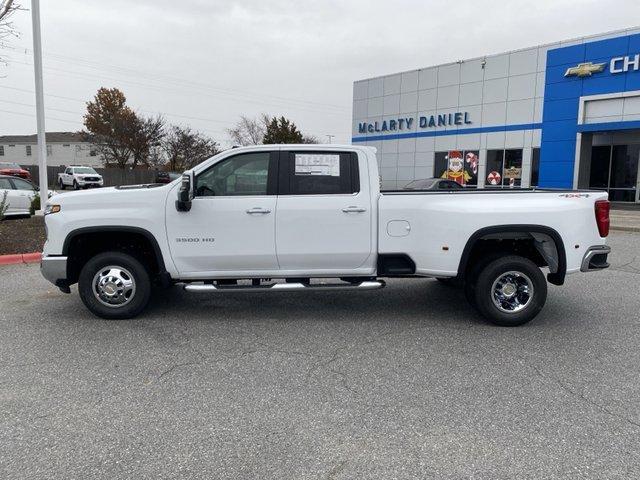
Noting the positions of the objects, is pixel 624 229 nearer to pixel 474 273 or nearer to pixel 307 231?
pixel 474 273

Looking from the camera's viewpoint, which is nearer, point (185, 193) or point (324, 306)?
point (185, 193)

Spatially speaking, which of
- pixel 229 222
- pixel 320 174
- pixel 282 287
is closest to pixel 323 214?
pixel 320 174

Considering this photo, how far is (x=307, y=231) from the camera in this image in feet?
18.6

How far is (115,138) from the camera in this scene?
48.3 meters

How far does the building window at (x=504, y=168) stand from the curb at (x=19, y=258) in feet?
74.1

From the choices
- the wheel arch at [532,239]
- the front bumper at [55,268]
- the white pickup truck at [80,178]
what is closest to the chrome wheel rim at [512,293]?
the wheel arch at [532,239]

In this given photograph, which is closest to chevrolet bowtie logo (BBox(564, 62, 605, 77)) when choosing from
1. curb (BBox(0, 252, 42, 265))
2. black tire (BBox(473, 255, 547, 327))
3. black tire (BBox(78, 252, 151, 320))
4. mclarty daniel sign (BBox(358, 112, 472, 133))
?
mclarty daniel sign (BBox(358, 112, 472, 133))

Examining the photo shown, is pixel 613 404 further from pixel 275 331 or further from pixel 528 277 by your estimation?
pixel 275 331

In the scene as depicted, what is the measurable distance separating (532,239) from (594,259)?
71 cm

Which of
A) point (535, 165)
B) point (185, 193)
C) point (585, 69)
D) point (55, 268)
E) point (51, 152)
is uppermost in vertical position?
point (585, 69)

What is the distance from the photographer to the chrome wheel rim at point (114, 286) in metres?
5.71

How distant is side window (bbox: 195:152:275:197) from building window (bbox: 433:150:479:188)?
24.3 metres

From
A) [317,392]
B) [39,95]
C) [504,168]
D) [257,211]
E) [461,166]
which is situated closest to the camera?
[317,392]

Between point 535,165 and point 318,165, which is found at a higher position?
point 535,165
